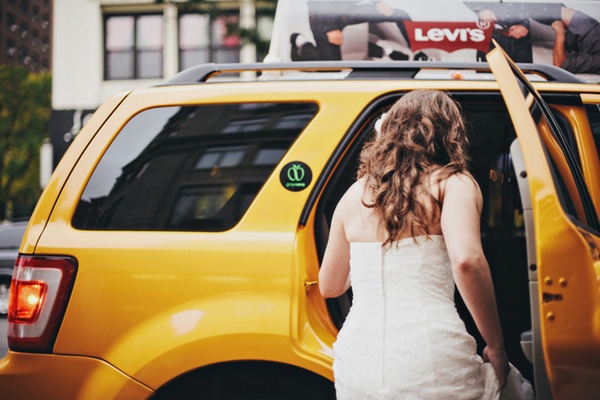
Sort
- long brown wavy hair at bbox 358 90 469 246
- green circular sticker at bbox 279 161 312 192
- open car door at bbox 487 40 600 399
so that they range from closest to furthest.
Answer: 1. open car door at bbox 487 40 600 399
2. long brown wavy hair at bbox 358 90 469 246
3. green circular sticker at bbox 279 161 312 192

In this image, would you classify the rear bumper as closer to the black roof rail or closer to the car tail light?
the car tail light

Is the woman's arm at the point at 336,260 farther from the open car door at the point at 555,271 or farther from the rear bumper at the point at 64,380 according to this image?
the rear bumper at the point at 64,380

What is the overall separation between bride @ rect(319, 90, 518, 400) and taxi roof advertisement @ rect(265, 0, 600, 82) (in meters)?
1.65

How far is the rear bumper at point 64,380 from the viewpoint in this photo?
7.33 ft

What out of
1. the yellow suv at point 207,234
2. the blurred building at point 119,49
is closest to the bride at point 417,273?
the yellow suv at point 207,234

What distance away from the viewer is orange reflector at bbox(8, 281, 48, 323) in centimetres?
227

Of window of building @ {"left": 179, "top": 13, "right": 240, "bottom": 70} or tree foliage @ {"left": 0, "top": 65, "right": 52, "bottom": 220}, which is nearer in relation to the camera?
window of building @ {"left": 179, "top": 13, "right": 240, "bottom": 70}

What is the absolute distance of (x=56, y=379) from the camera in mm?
2268

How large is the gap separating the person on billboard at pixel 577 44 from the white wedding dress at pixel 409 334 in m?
2.18

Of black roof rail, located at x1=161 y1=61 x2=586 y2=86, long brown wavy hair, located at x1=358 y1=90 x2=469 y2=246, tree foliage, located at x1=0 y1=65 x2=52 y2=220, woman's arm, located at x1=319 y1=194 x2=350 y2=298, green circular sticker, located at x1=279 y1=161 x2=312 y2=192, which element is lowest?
tree foliage, located at x1=0 y1=65 x2=52 y2=220

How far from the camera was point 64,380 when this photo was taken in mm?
2266

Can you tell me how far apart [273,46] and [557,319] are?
260cm

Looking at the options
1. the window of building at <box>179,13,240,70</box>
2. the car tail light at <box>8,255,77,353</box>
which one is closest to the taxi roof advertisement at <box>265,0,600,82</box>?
the car tail light at <box>8,255,77,353</box>

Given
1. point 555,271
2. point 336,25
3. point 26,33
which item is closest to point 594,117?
point 555,271
